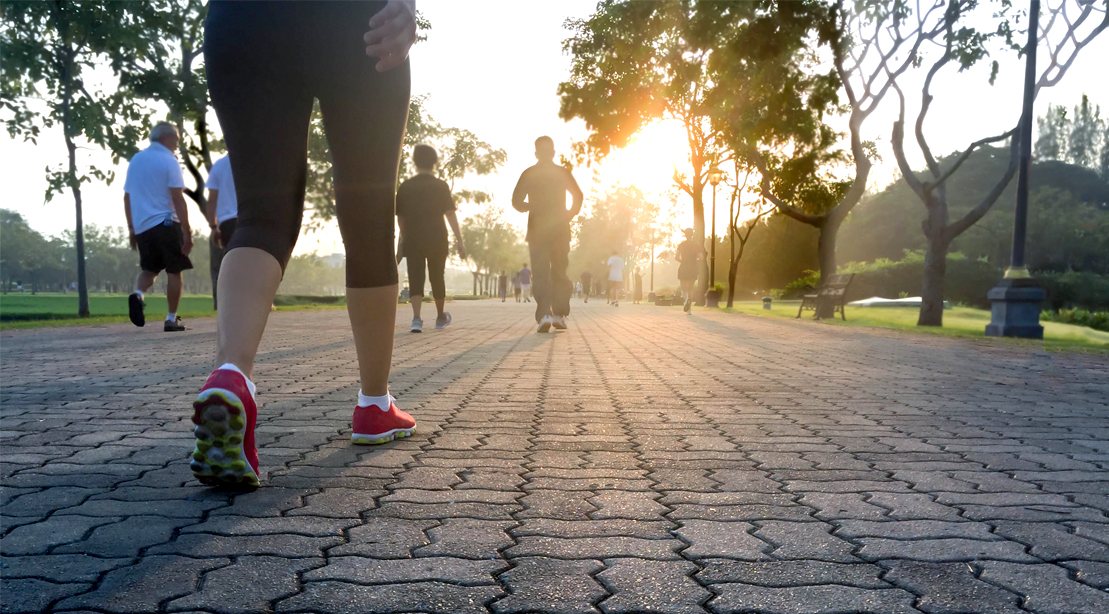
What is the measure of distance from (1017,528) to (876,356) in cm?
654

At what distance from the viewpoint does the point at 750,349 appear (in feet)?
29.4

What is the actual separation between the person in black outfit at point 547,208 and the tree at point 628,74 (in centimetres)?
1321

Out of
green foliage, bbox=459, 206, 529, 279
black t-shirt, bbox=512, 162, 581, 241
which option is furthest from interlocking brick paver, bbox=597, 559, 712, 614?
green foliage, bbox=459, 206, 529, 279

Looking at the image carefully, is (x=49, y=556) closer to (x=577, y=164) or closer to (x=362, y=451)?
(x=362, y=451)

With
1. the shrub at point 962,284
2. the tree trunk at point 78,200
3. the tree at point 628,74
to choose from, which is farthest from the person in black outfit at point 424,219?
the shrub at point 962,284

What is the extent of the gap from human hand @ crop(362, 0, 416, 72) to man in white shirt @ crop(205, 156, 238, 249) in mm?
6405

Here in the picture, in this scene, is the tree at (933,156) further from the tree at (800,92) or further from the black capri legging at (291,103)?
the black capri legging at (291,103)

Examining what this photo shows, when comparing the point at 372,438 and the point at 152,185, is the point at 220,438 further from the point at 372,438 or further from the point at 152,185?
the point at 152,185

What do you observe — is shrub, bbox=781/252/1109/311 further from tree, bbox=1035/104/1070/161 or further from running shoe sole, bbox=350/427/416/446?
tree, bbox=1035/104/1070/161

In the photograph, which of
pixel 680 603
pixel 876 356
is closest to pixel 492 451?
pixel 680 603

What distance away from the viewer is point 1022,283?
43.7 ft

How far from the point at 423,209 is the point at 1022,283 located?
1002 centimetres

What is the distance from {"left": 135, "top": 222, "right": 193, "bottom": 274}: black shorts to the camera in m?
9.20

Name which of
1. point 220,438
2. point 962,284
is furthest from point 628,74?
point 220,438
